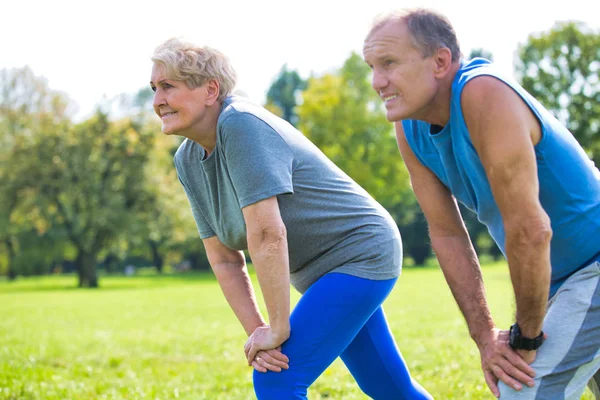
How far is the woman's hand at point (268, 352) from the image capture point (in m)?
2.96

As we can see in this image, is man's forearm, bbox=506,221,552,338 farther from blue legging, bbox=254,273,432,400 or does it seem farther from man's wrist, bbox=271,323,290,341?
man's wrist, bbox=271,323,290,341

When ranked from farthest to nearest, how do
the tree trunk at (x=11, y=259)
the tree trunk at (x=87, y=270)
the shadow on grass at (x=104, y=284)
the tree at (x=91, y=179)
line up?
1. the tree trunk at (x=11, y=259)
2. the tree trunk at (x=87, y=270)
3. the tree at (x=91, y=179)
4. the shadow on grass at (x=104, y=284)

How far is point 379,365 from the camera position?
3418 millimetres

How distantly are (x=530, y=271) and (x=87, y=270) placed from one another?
1711 inches

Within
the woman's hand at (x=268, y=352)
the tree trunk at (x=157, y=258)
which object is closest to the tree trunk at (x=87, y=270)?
the tree trunk at (x=157, y=258)

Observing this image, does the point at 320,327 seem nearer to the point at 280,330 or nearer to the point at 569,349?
the point at 280,330

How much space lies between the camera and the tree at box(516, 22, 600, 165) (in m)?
42.8

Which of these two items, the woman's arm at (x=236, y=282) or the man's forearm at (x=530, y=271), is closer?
the man's forearm at (x=530, y=271)

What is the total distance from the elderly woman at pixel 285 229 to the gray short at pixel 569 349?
80cm

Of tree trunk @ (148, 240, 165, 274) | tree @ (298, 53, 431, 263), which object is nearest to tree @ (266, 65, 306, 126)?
tree trunk @ (148, 240, 165, 274)

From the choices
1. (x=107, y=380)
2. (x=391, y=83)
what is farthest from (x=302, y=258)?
(x=107, y=380)

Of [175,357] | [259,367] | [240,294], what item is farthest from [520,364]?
[175,357]

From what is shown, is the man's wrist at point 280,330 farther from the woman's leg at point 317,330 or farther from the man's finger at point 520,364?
the man's finger at point 520,364

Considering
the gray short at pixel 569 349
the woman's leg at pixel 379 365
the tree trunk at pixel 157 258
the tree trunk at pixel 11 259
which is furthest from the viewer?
the tree trunk at pixel 157 258
